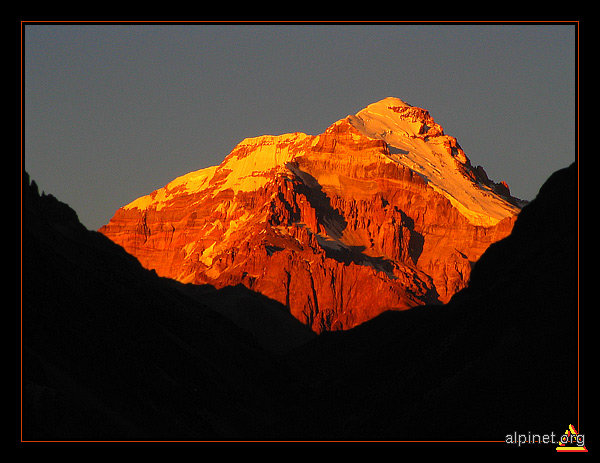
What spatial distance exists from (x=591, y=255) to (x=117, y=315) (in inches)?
2424

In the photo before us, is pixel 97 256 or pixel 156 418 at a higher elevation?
pixel 97 256

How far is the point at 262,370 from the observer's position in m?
200

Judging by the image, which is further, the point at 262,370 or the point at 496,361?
the point at 262,370

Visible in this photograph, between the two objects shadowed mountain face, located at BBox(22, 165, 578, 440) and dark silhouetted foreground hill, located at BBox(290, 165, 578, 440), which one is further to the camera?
dark silhouetted foreground hill, located at BBox(290, 165, 578, 440)

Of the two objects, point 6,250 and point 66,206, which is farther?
point 66,206

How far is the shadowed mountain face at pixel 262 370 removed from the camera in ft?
415

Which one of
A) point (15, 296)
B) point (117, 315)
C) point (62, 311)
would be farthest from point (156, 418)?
point (15, 296)

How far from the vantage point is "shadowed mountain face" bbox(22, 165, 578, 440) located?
126m

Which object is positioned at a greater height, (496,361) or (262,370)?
(262,370)

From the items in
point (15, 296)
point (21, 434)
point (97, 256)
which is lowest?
point (21, 434)

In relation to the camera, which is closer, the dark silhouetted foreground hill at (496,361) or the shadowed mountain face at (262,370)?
the shadowed mountain face at (262,370)

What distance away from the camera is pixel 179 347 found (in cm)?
17025
